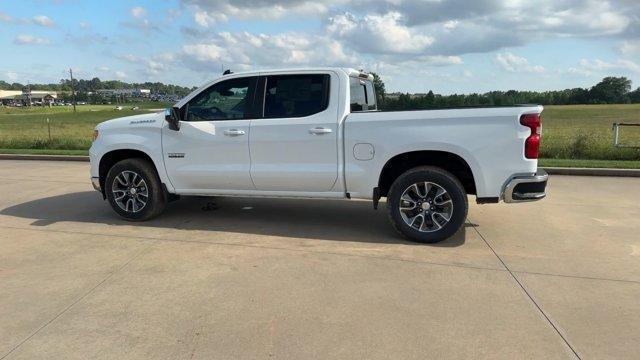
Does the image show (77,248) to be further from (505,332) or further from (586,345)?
(586,345)

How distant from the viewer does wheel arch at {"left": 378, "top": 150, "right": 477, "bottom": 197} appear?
553 cm

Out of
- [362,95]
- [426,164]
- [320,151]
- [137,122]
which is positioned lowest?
[426,164]

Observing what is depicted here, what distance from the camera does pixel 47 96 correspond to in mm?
168125

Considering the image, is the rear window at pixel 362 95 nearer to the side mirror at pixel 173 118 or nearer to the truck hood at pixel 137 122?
the side mirror at pixel 173 118

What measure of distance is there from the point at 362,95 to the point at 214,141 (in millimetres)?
1906

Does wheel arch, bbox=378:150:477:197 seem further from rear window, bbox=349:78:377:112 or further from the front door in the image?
the front door

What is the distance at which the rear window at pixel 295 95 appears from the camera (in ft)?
18.8

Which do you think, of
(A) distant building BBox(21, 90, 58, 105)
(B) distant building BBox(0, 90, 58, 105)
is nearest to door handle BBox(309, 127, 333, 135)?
(B) distant building BBox(0, 90, 58, 105)

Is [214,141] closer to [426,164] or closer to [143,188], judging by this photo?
[143,188]

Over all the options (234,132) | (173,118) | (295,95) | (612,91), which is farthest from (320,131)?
(612,91)

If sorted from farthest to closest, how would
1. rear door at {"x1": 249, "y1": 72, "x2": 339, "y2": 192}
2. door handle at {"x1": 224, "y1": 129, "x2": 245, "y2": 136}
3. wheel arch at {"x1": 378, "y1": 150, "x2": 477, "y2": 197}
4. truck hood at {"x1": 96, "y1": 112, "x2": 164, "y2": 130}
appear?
1. truck hood at {"x1": 96, "y1": 112, "x2": 164, "y2": 130}
2. door handle at {"x1": 224, "y1": 129, "x2": 245, "y2": 136}
3. rear door at {"x1": 249, "y1": 72, "x2": 339, "y2": 192}
4. wheel arch at {"x1": 378, "y1": 150, "x2": 477, "y2": 197}

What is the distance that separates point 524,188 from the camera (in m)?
5.17

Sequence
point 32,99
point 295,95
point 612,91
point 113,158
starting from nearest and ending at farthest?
point 295,95
point 113,158
point 612,91
point 32,99

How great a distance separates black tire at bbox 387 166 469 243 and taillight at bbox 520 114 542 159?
0.75 metres
